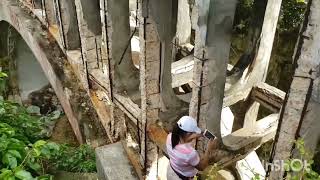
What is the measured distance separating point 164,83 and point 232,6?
1540 millimetres

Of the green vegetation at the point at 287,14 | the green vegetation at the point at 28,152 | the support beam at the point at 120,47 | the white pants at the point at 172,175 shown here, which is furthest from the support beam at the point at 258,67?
the green vegetation at the point at 28,152

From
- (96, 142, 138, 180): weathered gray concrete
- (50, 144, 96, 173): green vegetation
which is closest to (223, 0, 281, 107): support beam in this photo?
(96, 142, 138, 180): weathered gray concrete

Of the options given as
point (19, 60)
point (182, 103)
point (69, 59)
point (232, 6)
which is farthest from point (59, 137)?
point (232, 6)

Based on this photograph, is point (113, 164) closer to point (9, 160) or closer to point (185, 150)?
point (185, 150)

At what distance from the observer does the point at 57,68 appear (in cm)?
678

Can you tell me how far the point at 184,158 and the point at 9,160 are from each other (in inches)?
57.2

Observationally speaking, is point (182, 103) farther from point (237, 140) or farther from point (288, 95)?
point (288, 95)

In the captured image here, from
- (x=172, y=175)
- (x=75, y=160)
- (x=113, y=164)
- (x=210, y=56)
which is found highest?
(x=210, y=56)

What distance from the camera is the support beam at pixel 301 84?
2.06m

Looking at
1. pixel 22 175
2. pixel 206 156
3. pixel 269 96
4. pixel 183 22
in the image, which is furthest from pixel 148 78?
pixel 183 22

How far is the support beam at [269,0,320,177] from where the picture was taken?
2.06 m

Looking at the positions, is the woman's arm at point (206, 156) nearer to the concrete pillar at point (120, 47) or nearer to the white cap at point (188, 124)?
the white cap at point (188, 124)

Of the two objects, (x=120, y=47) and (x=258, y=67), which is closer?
(x=120, y=47)

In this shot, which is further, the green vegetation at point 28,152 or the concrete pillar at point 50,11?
the concrete pillar at point 50,11
